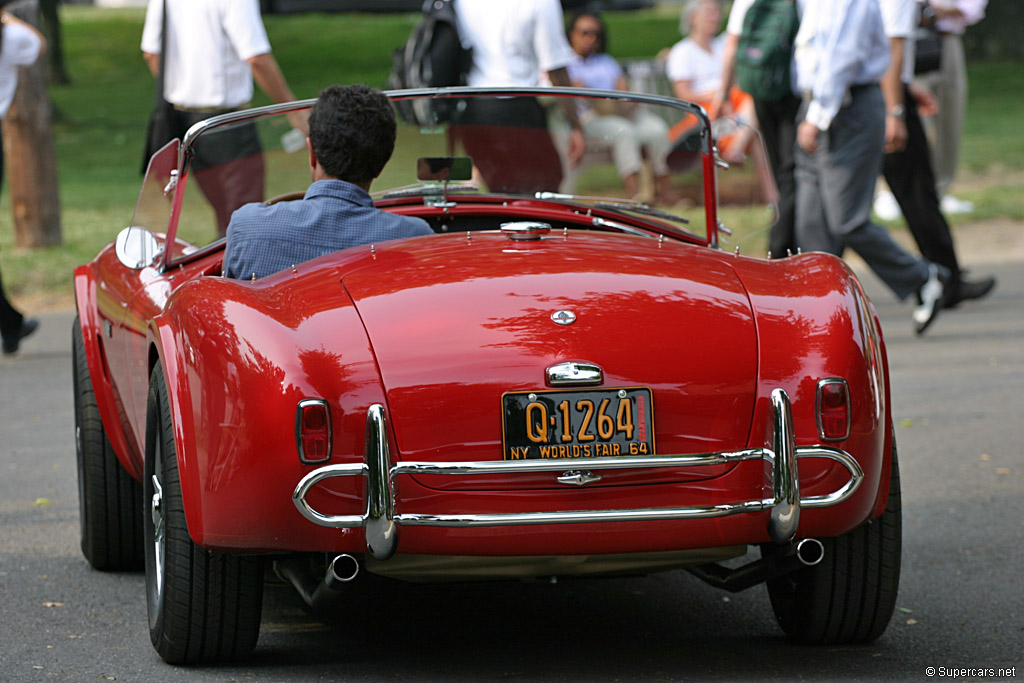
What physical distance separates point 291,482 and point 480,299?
22.4 inches

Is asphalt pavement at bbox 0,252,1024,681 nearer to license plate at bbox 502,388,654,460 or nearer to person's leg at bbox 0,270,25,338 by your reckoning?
license plate at bbox 502,388,654,460

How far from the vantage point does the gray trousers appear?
8031 mm

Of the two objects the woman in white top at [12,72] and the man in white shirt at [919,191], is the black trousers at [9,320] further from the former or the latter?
the man in white shirt at [919,191]

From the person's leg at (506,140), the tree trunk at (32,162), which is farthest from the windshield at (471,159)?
the tree trunk at (32,162)

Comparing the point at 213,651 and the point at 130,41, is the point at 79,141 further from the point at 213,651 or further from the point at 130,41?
the point at 213,651

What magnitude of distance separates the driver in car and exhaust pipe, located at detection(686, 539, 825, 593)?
3.81ft

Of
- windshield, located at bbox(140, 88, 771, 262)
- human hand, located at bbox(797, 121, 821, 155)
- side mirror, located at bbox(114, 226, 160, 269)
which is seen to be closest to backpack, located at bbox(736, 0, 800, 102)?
human hand, located at bbox(797, 121, 821, 155)

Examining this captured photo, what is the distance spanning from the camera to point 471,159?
16.1 feet

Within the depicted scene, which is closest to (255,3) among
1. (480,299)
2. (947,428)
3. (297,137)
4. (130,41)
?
(297,137)

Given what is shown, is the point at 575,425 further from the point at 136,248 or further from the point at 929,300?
the point at 929,300

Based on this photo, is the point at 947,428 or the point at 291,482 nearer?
the point at 291,482

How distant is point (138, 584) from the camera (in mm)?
4695

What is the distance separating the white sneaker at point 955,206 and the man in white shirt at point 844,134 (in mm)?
5425

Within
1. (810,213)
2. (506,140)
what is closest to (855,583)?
(506,140)
